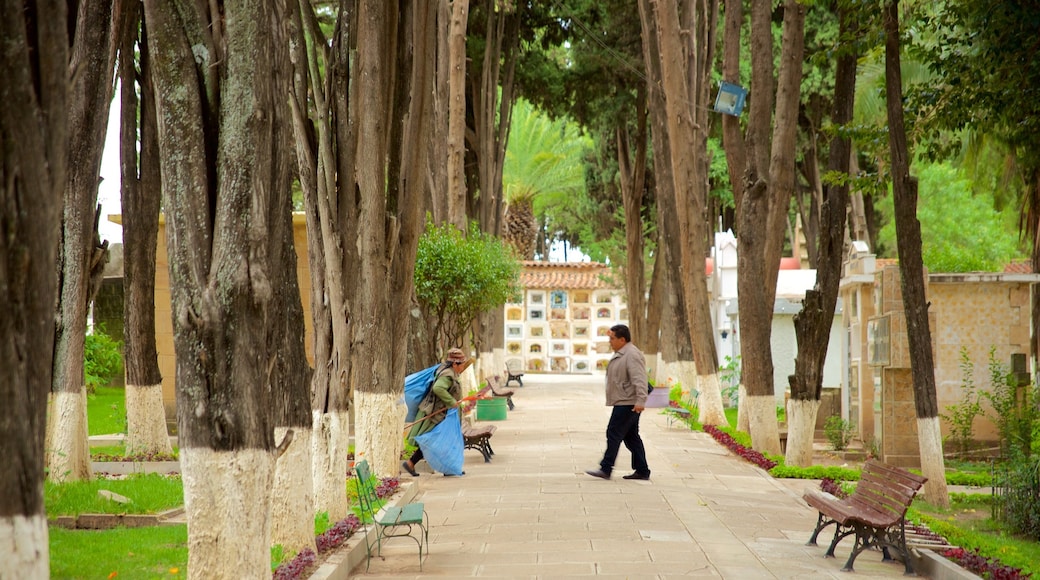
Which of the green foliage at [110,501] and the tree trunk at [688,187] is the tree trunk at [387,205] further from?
the tree trunk at [688,187]

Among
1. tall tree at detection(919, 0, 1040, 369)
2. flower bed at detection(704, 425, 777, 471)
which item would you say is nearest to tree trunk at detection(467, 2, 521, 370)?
flower bed at detection(704, 425, 777, 471)

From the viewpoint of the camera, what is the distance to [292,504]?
25.4 feet

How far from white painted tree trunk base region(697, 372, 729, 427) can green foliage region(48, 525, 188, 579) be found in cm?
1171

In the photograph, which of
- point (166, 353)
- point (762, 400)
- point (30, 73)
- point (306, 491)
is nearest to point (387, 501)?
point (306, 491)

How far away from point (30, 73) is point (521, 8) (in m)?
24.8

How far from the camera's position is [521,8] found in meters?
27.5

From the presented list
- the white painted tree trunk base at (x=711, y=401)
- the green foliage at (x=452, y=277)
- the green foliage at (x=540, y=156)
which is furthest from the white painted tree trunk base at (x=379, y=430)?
the green foliage at (x=540, y=156)

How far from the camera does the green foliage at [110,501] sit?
9.76 m

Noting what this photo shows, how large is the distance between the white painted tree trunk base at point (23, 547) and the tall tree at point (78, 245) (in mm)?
7668

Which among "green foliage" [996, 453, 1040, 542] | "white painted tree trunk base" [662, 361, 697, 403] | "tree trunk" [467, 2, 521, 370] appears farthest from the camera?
"tree trunk" [467, 2, 521, 370]

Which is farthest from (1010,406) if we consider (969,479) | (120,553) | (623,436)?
(120,553)

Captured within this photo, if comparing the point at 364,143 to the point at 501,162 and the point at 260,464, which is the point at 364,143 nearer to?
the point at 260,464

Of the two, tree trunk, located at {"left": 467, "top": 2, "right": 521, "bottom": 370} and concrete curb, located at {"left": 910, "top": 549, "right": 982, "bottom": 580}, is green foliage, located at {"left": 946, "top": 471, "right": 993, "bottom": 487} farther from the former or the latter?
tree trunk, located at {"left": 467, "top": 2, "right": 521, "bottom": 370}

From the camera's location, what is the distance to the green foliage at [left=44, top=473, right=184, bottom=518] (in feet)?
32.0
